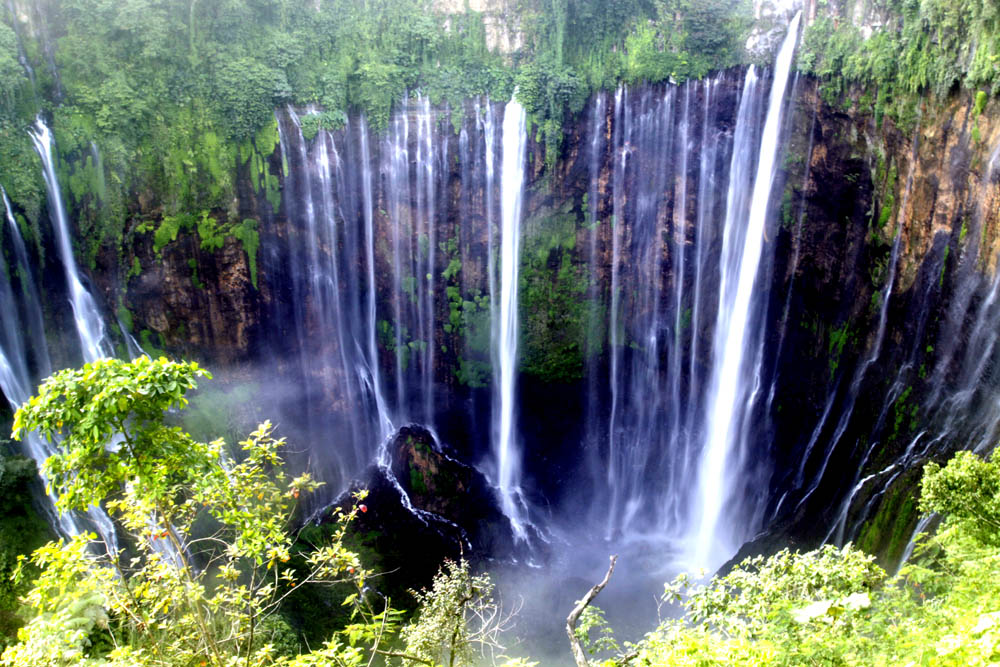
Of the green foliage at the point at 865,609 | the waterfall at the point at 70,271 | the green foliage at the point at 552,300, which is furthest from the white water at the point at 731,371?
the waterfall at the point at 70,271

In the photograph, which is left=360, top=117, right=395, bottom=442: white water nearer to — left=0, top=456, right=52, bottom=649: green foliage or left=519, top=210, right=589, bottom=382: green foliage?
left=519, top=210, right=589, bottom=382: green foliage

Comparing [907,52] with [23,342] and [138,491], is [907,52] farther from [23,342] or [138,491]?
[23,342]

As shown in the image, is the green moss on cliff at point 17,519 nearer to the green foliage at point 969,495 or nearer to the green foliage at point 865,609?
the green foliage at point 865,609

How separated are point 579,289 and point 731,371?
423 centimetres

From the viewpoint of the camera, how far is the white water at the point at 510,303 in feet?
56.7

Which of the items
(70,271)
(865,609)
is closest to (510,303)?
(70,271)

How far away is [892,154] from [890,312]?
297cm

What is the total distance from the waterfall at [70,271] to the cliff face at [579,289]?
0.52 metres

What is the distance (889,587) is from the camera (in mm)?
6250

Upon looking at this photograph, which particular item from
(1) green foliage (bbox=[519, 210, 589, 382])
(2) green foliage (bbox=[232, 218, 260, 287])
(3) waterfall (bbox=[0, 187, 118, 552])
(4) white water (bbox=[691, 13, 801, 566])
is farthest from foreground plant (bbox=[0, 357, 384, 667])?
(1) green foliage (bbox=[519, 210, 589, 382])

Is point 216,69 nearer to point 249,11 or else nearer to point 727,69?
point 249,11

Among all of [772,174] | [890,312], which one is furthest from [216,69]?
[890,312]

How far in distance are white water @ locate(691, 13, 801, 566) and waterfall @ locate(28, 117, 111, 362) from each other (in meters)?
14.1

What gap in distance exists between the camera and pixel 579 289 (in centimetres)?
1820
